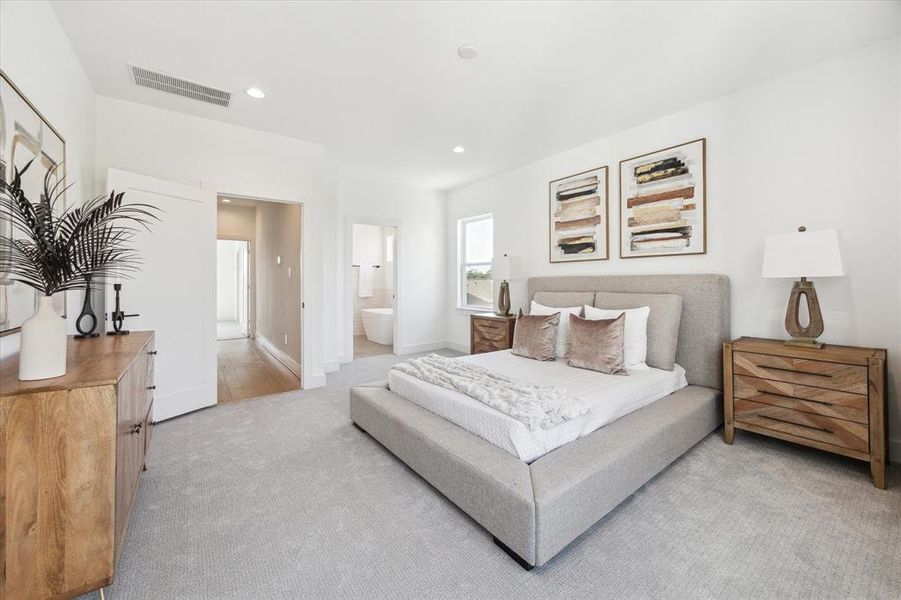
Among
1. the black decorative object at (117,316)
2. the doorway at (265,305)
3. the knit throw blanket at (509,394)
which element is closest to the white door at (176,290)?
the black decorative object at (117,316)

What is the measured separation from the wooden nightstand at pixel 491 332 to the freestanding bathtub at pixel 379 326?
2270mm

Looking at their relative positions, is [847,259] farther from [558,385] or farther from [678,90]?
[558,385]

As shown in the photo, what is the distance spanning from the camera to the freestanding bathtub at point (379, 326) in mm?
6777

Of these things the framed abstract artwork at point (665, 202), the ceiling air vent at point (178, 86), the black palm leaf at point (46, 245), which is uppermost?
the ceiling air vent at point (178, 86)

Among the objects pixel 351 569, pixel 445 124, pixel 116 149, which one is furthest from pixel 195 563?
pixel 445 124

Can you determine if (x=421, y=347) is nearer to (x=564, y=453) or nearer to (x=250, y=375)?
(x=250, y=375)

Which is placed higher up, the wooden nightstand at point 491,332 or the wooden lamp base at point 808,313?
the wooden lamp base at point 808,313

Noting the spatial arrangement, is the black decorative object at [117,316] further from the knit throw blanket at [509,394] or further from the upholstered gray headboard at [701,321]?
the upholstered gray headboard at [701,321]

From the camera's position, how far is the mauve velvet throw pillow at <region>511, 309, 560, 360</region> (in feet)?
10.5

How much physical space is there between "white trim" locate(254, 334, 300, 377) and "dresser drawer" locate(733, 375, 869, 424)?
14.6 ft

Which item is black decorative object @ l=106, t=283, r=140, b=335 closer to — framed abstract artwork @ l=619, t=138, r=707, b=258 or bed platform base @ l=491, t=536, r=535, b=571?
bed platform base @ l=491, t=536, r=535, b=571

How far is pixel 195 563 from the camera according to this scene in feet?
5.03

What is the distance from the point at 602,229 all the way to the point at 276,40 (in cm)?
321

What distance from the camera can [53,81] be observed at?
2.13 m
